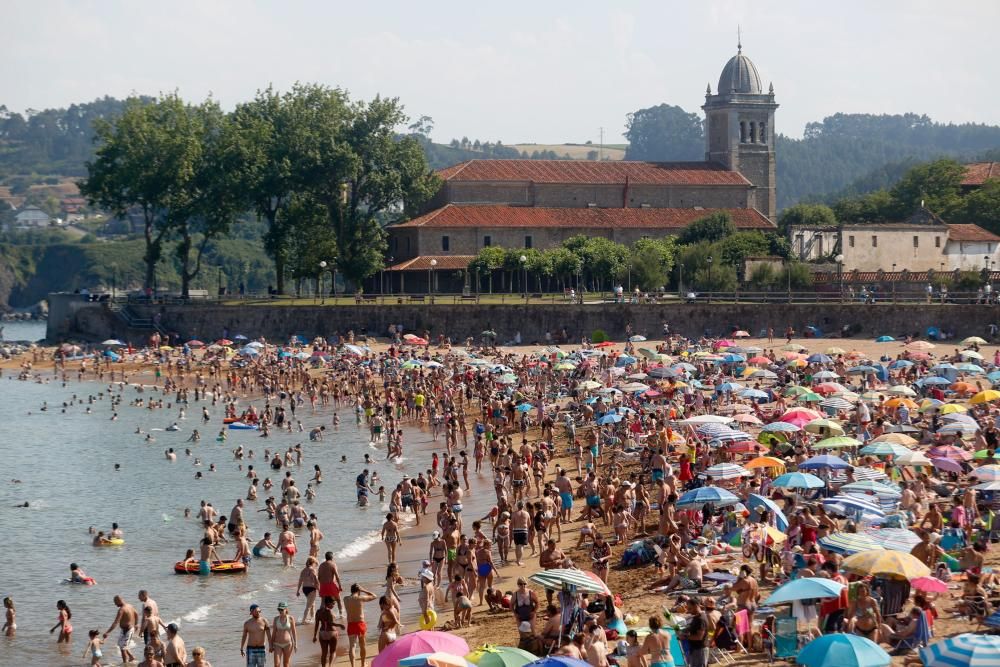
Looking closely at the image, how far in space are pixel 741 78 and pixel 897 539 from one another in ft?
221

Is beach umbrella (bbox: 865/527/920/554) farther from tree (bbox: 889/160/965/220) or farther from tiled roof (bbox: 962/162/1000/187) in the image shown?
tiled roof (bbox: 962/162/1000/187)

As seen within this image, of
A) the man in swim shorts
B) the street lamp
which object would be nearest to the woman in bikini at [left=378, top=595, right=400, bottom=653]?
the man in swim shorts

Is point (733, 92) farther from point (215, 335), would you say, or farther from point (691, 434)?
point (691, 434)

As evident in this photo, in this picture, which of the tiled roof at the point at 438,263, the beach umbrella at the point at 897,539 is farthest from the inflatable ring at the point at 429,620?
the tiled roof at the point at 438,263

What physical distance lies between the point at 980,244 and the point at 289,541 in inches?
2044

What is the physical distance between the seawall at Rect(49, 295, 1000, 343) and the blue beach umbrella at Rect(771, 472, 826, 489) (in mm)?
32185

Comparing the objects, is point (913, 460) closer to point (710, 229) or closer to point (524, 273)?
point (524, 273)

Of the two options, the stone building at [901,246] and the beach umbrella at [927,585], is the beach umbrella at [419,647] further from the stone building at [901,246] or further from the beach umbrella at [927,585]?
the stone building at [901,246]

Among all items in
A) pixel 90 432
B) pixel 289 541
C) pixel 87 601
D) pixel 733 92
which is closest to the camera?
pixel 87 601

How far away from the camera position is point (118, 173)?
65875 mm

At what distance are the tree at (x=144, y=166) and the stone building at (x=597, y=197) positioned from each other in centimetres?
1158

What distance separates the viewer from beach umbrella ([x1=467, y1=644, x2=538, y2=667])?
515 inches

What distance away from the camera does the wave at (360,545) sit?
78.3ft

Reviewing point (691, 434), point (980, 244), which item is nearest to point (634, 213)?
point (980, 244)
